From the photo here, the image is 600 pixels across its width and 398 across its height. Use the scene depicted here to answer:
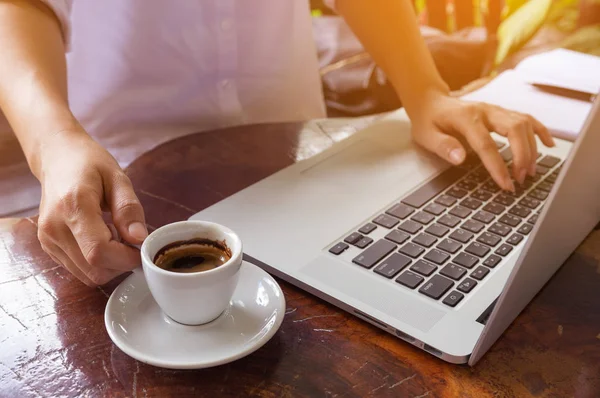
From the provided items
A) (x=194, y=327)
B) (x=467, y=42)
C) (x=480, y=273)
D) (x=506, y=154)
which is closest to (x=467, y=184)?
(x=506, y=154)

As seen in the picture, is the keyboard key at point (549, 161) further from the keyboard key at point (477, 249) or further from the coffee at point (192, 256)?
the coffee at point (192, 256)

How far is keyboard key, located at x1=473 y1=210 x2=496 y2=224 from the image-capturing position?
0.77m

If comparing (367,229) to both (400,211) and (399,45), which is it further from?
(399,45)

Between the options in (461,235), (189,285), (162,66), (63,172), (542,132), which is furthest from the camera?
(162,66)

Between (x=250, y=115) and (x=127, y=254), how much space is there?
69 cm

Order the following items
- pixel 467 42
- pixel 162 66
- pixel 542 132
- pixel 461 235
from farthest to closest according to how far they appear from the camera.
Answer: pixel 467 42
pixel 162 66
pixel 542 132
pixel 461 235

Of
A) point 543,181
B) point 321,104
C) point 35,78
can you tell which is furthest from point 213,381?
point 321,104

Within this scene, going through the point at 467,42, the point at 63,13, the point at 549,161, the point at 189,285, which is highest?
the point at 63,13

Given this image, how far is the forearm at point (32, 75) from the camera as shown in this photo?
708 mm

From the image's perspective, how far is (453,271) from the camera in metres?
0.65

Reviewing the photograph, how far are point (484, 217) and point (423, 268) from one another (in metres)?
0.17

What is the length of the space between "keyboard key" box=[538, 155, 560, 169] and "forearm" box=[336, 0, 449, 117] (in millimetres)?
212

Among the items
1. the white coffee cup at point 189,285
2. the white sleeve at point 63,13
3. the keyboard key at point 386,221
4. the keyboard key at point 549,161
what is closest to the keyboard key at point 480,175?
the keyboard key at point 549,161

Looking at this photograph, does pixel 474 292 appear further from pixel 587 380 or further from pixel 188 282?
pixel 188 282
